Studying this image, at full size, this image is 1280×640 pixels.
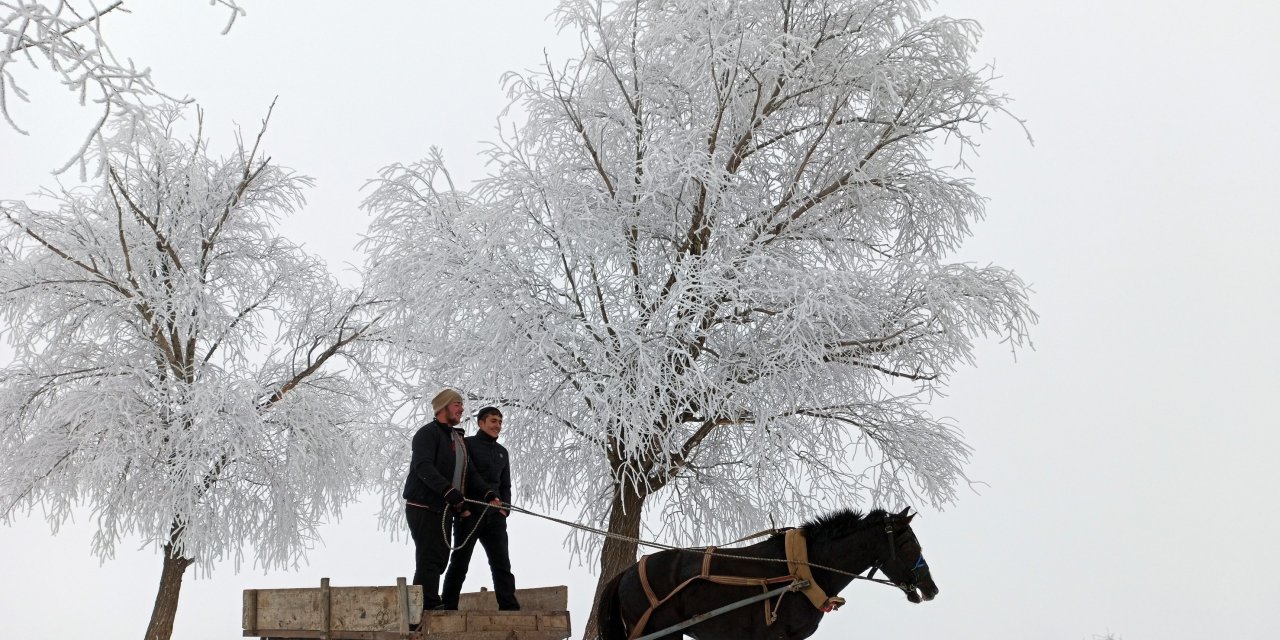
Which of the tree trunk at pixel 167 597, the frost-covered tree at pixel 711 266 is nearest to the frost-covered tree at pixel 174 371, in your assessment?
the tree trunk at pixel 167 597

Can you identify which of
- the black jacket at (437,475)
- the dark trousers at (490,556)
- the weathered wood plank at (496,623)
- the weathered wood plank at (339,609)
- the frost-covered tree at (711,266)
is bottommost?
the weathered wood plank at (496,623)

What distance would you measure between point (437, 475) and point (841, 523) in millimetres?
2706

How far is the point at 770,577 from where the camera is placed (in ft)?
22.9

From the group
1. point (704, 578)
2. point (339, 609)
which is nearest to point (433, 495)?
point (339, 609)

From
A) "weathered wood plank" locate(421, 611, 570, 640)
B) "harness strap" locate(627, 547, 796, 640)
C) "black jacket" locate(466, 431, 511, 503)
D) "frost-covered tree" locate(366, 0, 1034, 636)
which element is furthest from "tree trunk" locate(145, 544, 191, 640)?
"harness strap" locate(627, 547, 796, 640)

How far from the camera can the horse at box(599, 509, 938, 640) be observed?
6781mm

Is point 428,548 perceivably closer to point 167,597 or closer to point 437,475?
point 437,475

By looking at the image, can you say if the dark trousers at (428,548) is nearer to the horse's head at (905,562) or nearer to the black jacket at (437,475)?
the black jacket at (437,475)

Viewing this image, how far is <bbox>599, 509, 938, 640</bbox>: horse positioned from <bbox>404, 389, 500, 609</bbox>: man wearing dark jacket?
52.5 inches

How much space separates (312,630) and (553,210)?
14.0ft

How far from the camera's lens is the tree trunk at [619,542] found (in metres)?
10.6

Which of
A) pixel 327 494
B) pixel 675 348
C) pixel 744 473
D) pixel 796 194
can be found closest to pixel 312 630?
pixel 675 348

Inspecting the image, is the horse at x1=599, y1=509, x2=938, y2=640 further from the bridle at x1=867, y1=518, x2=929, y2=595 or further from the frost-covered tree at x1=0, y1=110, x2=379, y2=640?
the frost-covered tree at x1=0, y1=110, x2=379, y2=640

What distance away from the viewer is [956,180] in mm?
11852
